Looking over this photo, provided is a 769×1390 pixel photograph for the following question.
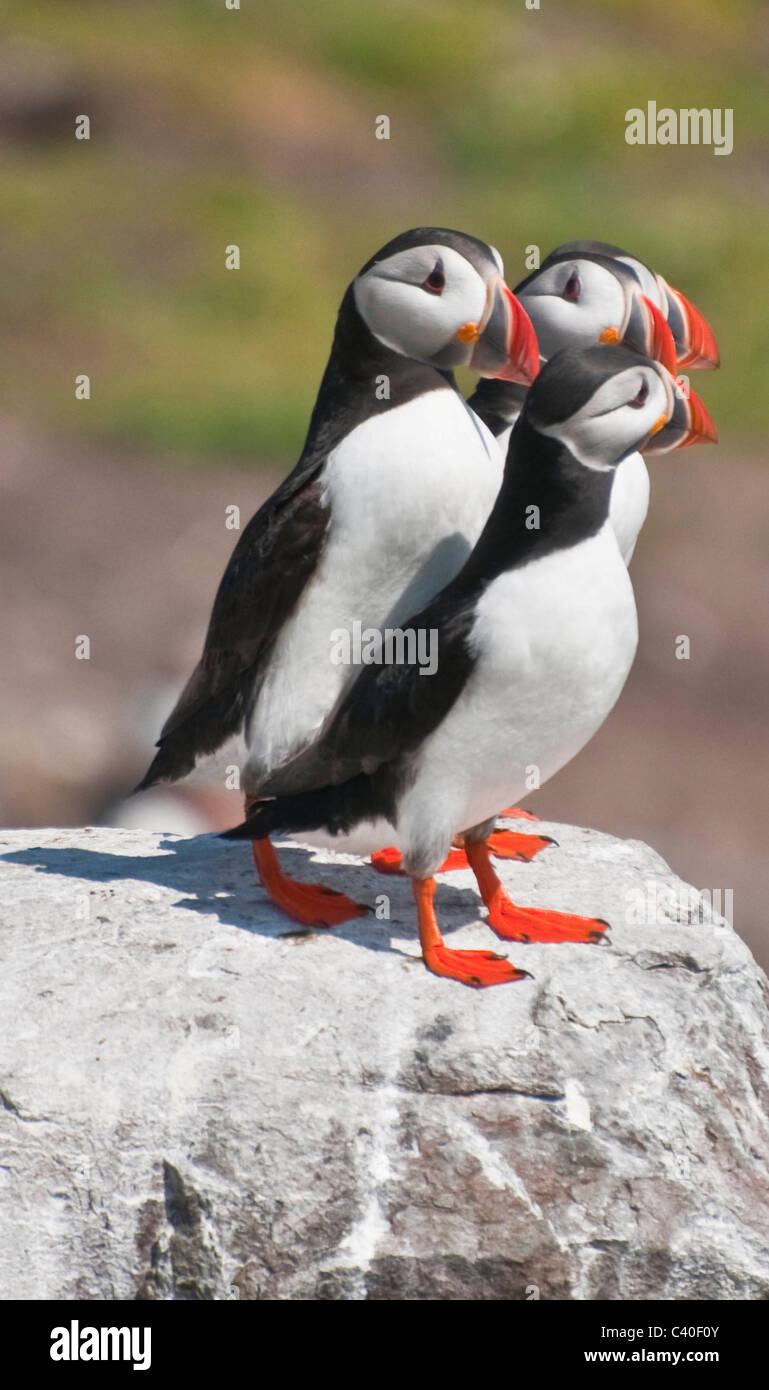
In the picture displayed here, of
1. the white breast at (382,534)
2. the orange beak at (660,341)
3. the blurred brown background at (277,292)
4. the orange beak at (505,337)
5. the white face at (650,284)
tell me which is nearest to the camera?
the orange beak at (505,337)

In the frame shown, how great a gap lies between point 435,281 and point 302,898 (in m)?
1.95

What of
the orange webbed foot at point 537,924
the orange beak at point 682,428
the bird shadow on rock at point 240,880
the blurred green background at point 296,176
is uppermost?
the blurred green background at point 296,176

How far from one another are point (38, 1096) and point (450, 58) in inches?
1141

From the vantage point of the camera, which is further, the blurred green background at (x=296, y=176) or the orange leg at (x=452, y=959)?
the blurred green background at (x=296, y=176)

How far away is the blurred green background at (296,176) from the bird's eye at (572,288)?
12929mm

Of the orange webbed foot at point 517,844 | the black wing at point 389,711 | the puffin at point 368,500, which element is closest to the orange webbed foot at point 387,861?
the orange webbed foot at point 517,844

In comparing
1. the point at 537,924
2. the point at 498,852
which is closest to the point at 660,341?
the point at 537,924

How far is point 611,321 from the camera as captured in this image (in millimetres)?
5930

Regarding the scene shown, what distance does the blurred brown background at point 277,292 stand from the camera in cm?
1432

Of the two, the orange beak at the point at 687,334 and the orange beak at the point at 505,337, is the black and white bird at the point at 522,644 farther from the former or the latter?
the orange beak at the point at 687,334

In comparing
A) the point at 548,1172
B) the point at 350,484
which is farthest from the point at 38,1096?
the point at 350,484

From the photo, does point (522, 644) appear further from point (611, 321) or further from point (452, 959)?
point (611, 321)

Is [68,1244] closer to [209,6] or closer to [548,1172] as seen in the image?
[548,1172]

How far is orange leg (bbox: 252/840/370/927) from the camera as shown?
19.9ft
